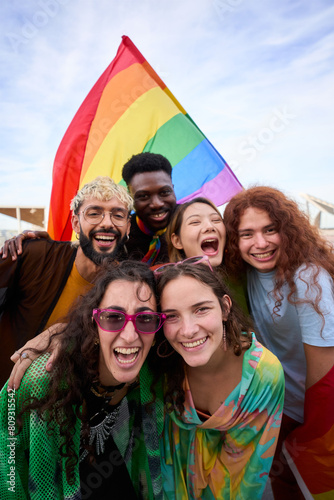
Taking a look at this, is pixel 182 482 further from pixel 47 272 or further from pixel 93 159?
pixel 93 159

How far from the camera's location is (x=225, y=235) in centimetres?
293

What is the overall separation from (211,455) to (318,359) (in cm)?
95

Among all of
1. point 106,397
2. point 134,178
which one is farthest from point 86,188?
point 106,397

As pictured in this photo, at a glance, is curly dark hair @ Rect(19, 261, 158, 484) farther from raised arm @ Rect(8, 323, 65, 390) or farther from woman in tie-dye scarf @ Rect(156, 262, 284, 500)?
woman in tie-dye scarf @ Rect(156, 262, 284, 500)

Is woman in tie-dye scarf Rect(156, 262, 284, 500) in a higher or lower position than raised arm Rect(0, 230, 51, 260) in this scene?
lower

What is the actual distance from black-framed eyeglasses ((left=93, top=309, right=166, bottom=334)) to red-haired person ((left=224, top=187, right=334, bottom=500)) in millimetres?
1044

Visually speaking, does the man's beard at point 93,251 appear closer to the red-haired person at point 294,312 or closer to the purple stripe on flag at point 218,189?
the red-haired person at point 294,312

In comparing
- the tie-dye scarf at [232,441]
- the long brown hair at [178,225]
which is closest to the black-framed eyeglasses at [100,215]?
the long brown hair at [178,225]

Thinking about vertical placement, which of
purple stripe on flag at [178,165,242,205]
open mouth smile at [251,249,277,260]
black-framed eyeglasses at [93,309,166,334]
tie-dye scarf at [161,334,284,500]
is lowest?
tie-dye scarf at [161,334,284,500]

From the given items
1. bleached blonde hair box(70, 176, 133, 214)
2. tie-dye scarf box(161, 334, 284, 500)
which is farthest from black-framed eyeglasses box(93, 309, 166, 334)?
bleached blonde hair box(70, 176, 133, 214)

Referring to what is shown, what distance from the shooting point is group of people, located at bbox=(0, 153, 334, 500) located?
75.9 inches

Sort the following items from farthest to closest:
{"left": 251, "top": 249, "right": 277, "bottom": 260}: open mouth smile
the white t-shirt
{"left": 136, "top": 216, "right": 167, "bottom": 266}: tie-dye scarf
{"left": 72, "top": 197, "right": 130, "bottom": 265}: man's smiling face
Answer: {"left": 136, "top": 216, "right": 167, "bottom": 266}: tie-dye scarf, {"left": 72, "top": 197, "right": 130, "bottom": 265}: man's smiling face, {"left": 251, "top": 249, "right": 277, "bottom": 260}: open mouth smile, the white t-shirt

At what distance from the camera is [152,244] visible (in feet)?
13.3

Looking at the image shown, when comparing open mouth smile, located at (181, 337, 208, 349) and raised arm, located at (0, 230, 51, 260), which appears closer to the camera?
open mouth smile, located at (181, 337, 208, 349)
